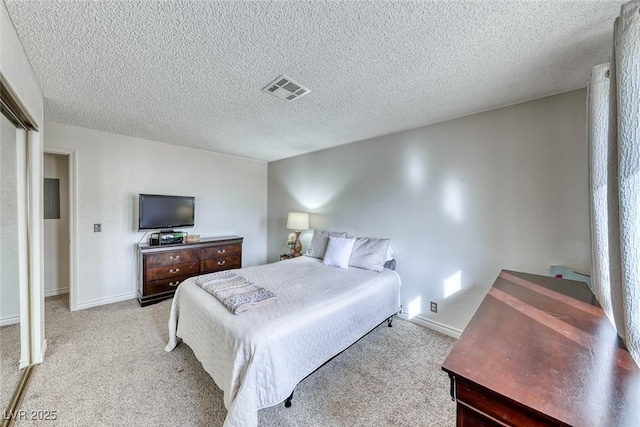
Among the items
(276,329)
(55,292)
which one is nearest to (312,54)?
(276,329)

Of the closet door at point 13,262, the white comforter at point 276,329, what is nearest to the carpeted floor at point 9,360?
the closet door at point 13,262

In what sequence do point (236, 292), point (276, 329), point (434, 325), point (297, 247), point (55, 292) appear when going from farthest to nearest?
point (297, 247) < point (55, 292) < point (434, 325) < point (236, 292) < point (276, 329)

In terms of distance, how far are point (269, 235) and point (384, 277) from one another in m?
3.07

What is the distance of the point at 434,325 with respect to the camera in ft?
8.86

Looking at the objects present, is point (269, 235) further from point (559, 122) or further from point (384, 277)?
point (559, 122)

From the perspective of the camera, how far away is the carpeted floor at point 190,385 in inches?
61.5

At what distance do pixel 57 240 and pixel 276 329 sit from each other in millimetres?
4193

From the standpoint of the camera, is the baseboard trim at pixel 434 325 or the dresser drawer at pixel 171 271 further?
the dresser drawer at pixel 171 271

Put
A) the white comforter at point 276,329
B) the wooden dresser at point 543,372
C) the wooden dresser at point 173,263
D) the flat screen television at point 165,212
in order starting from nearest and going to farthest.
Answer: the wooden dresser at point 543,372, the white comforter at point 276,329, the wooden dresser at point 173,263, the flat screen television at point 165,212

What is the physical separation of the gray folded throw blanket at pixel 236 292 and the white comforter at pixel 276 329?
5cm

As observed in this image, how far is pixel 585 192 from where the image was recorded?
191 cm

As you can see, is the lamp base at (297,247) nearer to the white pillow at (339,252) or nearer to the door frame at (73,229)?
the white pillow at (339,252)

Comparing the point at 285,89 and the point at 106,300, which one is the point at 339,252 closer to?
the point at 285,89

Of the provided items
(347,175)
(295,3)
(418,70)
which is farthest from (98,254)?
(418,70)
